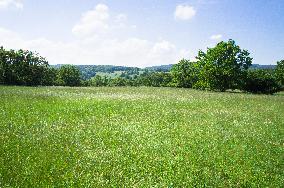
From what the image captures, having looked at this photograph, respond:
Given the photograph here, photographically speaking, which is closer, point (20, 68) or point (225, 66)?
point (225, 66)

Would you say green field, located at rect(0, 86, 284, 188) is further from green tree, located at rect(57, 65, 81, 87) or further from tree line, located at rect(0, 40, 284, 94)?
green tree, located at rect(57, 65, 81, 87)

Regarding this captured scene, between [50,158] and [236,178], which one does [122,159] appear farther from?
[236,178]

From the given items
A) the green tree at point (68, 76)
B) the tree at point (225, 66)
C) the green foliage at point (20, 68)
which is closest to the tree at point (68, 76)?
the green tree at point (68, 76)

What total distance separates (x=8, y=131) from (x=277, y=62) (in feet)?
305

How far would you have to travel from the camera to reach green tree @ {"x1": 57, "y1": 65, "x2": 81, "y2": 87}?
10509 cm

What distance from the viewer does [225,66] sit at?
205 feet

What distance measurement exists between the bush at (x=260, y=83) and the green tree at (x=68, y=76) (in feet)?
197

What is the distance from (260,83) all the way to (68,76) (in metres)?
64.1

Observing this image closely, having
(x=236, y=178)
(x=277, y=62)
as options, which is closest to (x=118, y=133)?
(x=236, y=178)

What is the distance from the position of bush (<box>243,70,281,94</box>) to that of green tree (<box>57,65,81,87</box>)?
59.9 metres

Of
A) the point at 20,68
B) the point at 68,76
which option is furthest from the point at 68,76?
the point at 20,68

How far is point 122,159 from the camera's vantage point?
11.4 m

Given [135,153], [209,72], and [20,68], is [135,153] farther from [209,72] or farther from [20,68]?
[20,68]

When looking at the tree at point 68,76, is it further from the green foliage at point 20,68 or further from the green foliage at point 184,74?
the green foliage at point 184,74
